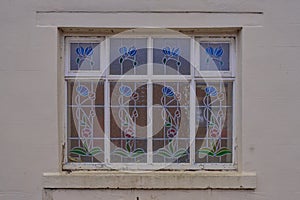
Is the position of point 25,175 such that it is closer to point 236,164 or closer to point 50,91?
point 50,91

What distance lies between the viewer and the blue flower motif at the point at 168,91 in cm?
479

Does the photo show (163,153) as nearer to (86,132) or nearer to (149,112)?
(149,112)

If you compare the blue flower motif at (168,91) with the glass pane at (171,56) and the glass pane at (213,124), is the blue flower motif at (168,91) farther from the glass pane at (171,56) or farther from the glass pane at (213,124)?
the glass pane at (213,124)

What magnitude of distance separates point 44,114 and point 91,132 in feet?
1.82

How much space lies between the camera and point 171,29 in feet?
15.4

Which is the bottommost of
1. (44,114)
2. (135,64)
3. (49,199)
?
(49,199)

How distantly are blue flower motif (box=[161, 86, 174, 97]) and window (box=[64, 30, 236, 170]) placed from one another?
0.04ft

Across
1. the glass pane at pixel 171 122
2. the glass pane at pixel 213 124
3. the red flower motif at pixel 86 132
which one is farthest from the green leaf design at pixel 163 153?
the red flower motif at pixel 86 132

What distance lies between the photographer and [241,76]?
4.63 metres

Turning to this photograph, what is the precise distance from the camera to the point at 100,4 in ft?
15.2

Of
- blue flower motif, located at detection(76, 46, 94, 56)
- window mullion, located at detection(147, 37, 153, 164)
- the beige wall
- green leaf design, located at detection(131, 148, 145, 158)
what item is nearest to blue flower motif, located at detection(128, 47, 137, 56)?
window mullion, located at detection(147, 37, 153, 164)

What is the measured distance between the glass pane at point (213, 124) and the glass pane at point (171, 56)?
0.28 metres

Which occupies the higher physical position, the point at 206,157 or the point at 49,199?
the point at 206,157

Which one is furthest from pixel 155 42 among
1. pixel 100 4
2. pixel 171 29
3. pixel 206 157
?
pixel 206 157
